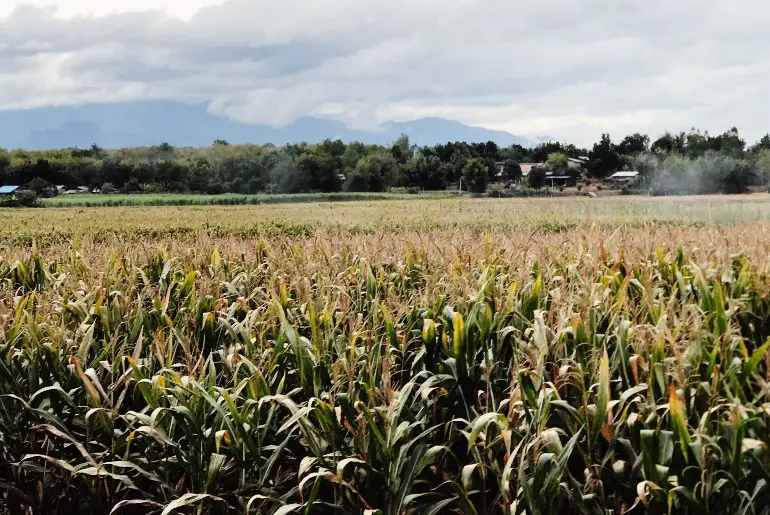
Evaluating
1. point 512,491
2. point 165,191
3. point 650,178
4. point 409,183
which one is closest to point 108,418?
point 512,491

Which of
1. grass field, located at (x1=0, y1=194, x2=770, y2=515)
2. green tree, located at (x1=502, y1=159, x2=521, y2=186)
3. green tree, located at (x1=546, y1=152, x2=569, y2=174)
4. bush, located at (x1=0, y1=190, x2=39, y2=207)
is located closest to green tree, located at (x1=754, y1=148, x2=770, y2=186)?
green tree, located at (x1=546, y1=152, x2=569, y2=174)

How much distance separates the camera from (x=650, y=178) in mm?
31422

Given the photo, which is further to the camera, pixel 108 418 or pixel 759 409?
pixel 108 418

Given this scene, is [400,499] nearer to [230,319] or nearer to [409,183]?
[230,319]

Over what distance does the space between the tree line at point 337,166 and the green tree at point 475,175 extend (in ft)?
0.24

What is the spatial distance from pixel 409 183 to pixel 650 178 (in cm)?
1561

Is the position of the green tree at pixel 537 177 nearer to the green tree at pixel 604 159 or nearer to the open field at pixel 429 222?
the green tree at pixel 604 159

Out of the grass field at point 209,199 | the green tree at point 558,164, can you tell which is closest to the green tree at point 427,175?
the grass field at point 209,199

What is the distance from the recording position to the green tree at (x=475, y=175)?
38688 mm

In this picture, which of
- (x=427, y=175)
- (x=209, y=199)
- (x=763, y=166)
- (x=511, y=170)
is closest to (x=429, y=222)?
(x=763, y=166)

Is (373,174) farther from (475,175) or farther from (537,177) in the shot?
(537,177)

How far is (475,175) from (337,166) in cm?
893

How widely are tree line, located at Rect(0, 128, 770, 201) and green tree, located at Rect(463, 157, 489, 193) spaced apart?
7 centimetres

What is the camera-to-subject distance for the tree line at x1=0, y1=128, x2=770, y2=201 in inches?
1496
